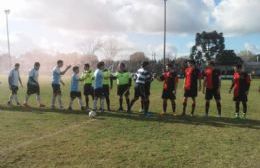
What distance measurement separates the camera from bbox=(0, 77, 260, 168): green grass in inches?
352

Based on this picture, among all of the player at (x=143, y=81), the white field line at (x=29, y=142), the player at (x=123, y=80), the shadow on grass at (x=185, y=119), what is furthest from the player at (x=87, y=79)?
the white field line at (x=29, y=142)

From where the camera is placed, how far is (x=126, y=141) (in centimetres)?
1105

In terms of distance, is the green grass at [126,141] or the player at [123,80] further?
the player at [123,80]

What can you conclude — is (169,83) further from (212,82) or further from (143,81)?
(212,82)

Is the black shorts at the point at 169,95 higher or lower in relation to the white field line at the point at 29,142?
higher

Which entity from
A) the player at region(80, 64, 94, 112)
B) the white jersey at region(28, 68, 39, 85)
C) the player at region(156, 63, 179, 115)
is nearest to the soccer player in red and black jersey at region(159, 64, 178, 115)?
the player at region(156, 63, 179, 115)

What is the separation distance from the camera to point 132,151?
9844mm

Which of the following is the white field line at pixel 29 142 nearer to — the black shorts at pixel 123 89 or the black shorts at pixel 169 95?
the black shorts at pixel 169 95

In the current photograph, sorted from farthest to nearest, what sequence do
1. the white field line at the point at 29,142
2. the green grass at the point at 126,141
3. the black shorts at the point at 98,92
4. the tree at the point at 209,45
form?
the tree at the point at 209,45, the black shorts at the point at 98,92, the white field line at the point at 29,142, the green grass at the point at 126,141

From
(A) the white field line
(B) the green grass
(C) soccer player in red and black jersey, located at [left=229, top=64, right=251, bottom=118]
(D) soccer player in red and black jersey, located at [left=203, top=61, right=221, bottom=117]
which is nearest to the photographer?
(B) the green grass

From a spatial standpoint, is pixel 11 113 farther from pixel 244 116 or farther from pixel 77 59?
pixel 77 59

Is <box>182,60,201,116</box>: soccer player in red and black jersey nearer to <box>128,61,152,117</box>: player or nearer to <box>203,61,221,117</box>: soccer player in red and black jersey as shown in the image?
<box>203,61,221,117</box>: soccer player in red and black jersey

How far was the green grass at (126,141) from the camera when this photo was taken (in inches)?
352

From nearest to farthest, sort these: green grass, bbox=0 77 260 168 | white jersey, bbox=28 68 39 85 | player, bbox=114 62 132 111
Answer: green grass, bbox=0 77 260 168 < player, bbox=114 62 132 111 < white jersey, bbox=28 68 39 85
